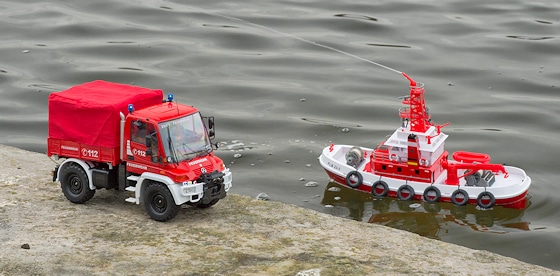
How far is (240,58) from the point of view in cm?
3400

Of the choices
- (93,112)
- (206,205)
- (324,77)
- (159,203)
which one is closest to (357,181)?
(206,205)

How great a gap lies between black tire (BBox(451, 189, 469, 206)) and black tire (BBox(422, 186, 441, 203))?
34 centimetres

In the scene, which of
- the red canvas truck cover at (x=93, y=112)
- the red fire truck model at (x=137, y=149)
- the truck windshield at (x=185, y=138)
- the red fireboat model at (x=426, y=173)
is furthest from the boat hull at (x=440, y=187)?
the red canvas truck cover at (x=93, y=112)

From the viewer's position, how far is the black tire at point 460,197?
71.3 ft

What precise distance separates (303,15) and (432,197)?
59.1ft

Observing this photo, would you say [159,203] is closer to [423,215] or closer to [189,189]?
[189,189]

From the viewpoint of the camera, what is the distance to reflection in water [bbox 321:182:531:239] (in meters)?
21.1

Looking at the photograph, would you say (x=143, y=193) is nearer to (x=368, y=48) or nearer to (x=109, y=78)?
(x=109, y=78)

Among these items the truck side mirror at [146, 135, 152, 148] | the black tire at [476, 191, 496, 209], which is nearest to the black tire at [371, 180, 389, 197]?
the black tire at [476, 191, 496, 209]

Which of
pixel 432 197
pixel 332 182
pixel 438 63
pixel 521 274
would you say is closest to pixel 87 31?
pixel 438 63

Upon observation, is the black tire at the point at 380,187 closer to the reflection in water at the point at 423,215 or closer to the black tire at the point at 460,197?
the reflection in water at the point at 423,215

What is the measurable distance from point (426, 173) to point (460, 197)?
955 millimetres

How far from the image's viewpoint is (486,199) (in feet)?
71.3

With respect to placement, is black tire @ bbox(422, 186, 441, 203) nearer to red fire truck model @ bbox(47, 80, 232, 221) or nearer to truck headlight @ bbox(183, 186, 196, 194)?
red fire truck model @ bbox(47, 80, 232, 221)
